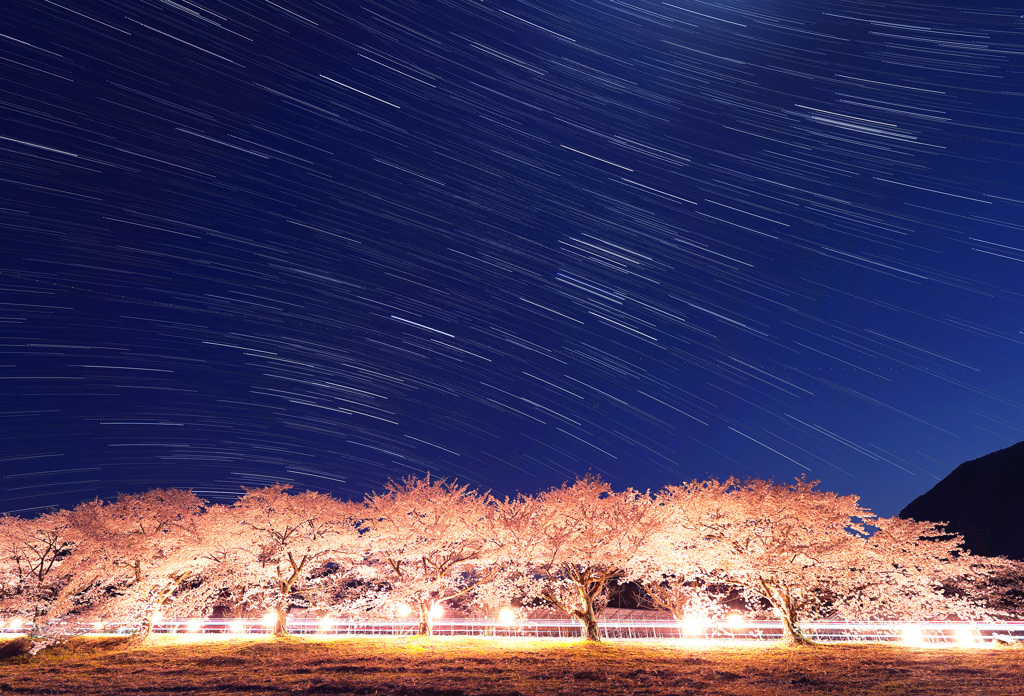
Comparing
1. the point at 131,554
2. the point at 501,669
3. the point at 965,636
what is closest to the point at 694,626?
the point at 965,636

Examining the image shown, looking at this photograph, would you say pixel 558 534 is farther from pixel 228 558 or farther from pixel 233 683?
pixel 228 558

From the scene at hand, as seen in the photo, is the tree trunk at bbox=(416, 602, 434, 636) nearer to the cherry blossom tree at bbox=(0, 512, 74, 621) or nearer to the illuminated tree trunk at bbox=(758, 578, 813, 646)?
the illuminated tree trunk at bbox=(758, 578, 813, 646)

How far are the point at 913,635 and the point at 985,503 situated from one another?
77.8 metres

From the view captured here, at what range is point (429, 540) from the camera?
86.5 feet

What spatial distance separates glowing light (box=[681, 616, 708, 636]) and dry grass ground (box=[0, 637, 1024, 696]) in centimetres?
545

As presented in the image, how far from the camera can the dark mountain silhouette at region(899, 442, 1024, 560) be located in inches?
2842

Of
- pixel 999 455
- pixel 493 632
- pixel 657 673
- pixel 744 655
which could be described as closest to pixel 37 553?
pixel 493 632

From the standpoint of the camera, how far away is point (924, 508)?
87250 mm

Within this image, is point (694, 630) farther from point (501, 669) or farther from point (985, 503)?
point (985, 503)

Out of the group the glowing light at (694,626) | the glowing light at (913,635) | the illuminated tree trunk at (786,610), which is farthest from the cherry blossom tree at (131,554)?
the glowing light at (913,635)

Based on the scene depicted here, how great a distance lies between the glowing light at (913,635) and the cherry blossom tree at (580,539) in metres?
13.1

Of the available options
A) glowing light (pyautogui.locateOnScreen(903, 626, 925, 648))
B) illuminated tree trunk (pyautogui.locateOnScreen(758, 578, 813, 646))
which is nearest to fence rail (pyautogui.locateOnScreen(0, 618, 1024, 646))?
glowing light (pyautogui.locateOnScreen(903, 626, 925, 648))

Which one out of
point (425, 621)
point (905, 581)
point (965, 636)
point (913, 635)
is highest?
point (905, 581)

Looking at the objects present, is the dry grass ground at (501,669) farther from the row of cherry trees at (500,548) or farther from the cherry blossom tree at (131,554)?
the row of cherry trees at (500,548)
